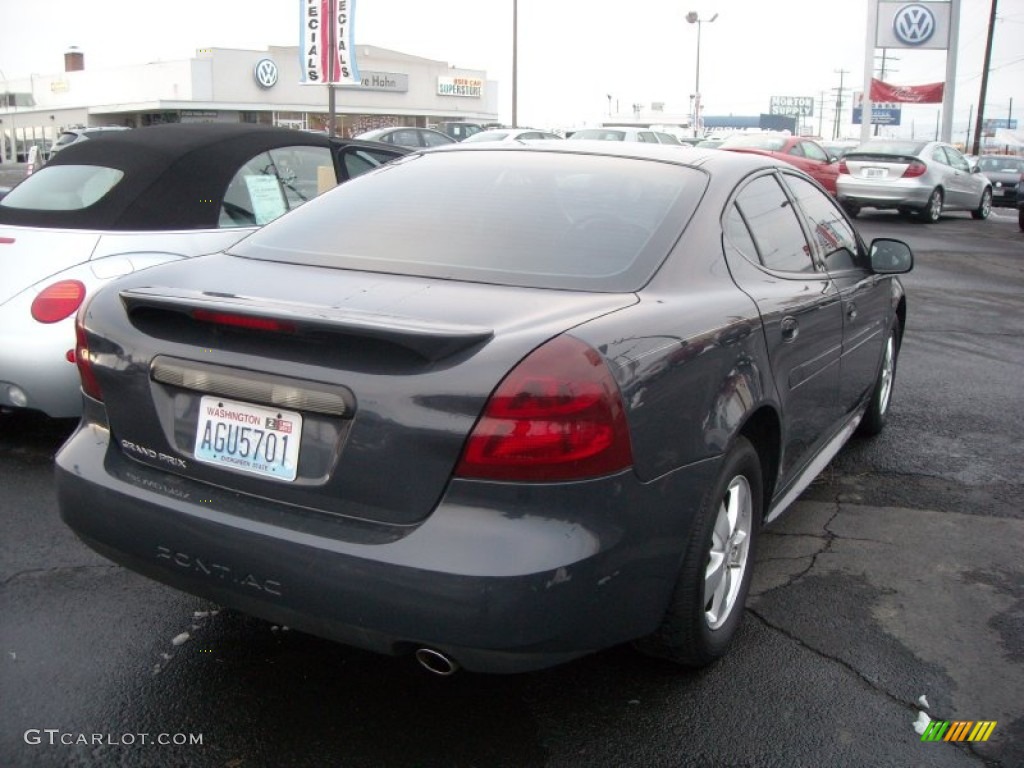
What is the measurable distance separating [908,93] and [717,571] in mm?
32937

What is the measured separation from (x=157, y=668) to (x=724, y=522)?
Answer: 1725 millimetres

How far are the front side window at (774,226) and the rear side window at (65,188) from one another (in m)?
3.31

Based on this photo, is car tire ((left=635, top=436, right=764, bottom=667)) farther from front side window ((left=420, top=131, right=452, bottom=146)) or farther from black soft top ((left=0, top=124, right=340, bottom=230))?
front side window ((left=420, top=131, right=452, bottom=146))

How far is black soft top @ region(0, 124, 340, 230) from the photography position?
508cm

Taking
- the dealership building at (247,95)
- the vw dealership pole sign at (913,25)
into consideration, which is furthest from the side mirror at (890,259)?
the dealership building at (247,95)

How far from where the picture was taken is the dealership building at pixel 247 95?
4997 cm

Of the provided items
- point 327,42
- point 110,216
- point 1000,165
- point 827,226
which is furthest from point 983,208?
point 110,216

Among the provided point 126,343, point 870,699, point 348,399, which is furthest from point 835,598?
point 126,343

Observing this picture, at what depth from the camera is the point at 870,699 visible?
2895 mm

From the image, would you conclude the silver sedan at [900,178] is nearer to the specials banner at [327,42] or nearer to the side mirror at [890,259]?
the specials banner at [327,42]

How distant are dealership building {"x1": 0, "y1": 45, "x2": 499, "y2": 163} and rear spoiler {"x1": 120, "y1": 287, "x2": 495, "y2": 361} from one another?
46663mm

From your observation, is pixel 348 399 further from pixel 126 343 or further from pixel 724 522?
pixel 724 522

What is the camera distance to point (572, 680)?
297 cm

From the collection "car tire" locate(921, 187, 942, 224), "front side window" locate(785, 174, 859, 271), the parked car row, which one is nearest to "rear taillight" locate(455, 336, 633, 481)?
"front side window" locate(785, 174, 859, 271)
